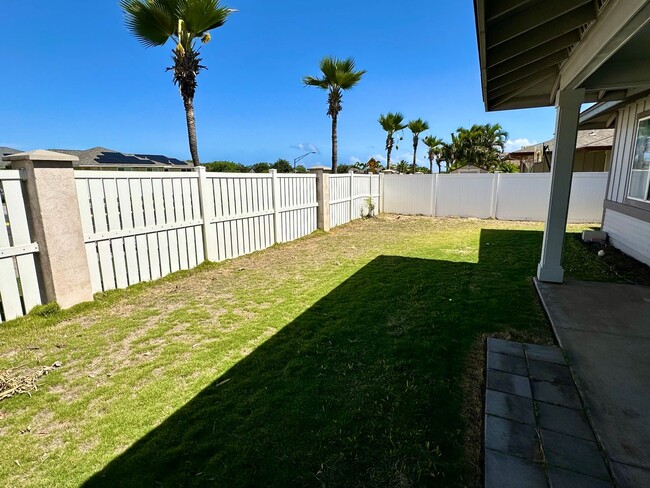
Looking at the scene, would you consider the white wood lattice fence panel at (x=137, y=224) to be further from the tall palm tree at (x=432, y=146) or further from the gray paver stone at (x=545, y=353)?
the tall palm tree at (x=432, y=146)

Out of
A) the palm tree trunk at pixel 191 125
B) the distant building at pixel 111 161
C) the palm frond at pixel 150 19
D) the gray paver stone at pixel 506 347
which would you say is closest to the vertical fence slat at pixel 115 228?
the palm tree trunk at pixel 191 125

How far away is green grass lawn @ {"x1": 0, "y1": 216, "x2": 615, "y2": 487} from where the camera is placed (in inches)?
69.1

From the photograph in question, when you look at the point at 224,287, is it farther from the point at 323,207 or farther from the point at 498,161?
the point at 498,161

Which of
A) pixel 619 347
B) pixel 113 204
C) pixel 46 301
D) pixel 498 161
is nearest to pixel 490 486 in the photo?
pixel 619 347

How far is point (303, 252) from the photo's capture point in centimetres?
736

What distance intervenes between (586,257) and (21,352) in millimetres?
8434

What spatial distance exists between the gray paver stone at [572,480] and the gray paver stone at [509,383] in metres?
0.66

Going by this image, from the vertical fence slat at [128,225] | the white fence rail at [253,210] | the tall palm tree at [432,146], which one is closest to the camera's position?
the vertical fence slat at [128,225]

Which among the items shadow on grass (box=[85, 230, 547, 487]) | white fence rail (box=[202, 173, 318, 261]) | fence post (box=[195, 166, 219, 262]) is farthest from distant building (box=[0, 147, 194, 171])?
shadow on grass (box=[85, 230, 547, 487])

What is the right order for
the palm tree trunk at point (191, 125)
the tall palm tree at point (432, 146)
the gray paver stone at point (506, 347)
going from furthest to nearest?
the tall palm tree at point (432, 146)
the palm tree trunk at point (191, 125)
the gray paver stone at point (506, 347)

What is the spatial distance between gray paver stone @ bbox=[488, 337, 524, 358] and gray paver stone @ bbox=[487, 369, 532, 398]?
0.36 metres

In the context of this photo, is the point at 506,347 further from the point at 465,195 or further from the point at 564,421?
the point at 465,195

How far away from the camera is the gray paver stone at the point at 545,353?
2.70 meters

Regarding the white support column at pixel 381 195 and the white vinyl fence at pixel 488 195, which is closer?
the white vinyl fence at pixel 488 195
